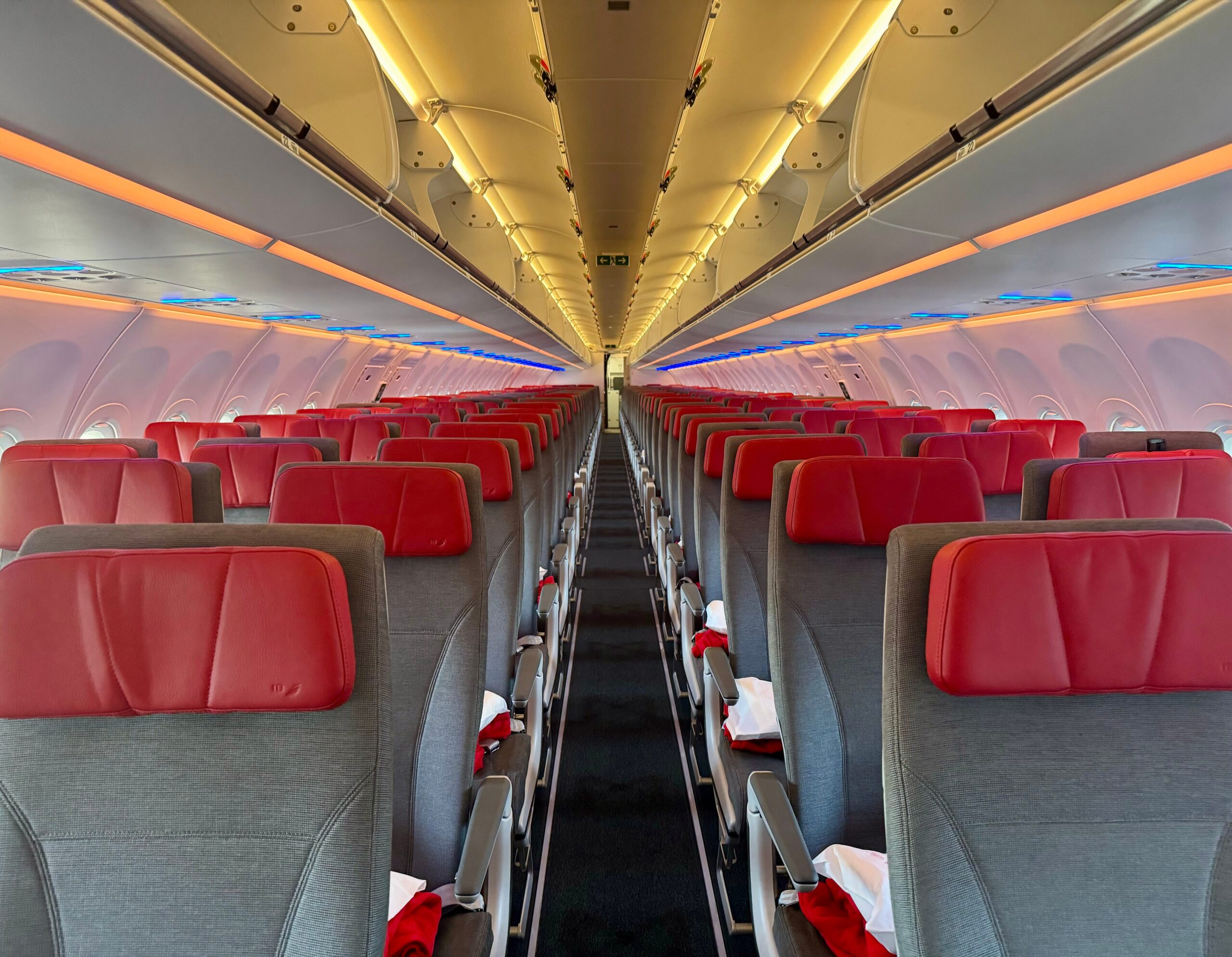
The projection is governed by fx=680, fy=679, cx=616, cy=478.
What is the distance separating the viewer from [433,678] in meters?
1.90

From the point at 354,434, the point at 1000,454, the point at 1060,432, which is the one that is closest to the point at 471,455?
the point at 354,434

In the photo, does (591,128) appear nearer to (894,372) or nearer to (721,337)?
(721,337)

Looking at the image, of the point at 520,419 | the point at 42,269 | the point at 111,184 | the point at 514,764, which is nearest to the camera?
the point at 514,764

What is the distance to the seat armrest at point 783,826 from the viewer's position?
1.52m

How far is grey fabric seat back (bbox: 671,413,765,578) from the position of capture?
439 centimetres

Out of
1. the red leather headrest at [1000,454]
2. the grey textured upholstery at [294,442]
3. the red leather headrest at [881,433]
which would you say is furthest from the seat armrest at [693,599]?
the grey textured upholstery at [294,442]

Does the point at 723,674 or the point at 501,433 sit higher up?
the point at 501,433

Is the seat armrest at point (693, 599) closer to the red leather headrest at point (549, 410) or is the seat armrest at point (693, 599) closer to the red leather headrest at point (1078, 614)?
the red leather headrest at point (1078, 614)

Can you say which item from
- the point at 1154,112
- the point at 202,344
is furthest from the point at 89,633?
the point at 202,344

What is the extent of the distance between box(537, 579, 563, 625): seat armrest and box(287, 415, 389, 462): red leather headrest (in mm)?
1908

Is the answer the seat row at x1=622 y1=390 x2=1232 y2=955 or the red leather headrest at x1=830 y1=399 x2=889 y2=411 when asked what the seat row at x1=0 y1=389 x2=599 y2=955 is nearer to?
the seat row at x1=622 y1=390 x2=1232 y2=955

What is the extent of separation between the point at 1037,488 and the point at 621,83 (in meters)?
3.02

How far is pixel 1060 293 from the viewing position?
205 inches

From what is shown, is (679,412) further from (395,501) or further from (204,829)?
(204,829)
